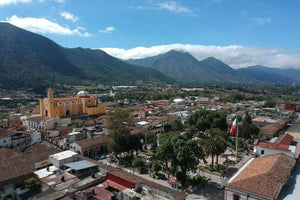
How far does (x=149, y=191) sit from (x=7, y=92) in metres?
114

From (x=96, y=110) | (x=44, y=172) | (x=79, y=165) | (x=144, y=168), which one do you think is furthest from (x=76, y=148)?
(x=96, y=110)

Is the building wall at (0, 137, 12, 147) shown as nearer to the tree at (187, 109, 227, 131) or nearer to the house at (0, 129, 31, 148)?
the house at (0, 129, 31, 148)

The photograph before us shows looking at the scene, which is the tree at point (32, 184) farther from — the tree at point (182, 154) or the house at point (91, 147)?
the tree at point (182, 154)

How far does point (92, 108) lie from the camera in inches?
1957

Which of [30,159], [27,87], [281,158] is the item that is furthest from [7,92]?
[281,158]

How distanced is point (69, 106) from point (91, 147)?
23.2 metres

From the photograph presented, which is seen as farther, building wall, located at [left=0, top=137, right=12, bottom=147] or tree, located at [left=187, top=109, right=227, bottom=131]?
tree, located at [left=187, top=109, right=227, bottom=131]

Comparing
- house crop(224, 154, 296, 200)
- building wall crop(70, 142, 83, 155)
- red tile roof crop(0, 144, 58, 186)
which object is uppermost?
house crop(224, 154, 296, 200)

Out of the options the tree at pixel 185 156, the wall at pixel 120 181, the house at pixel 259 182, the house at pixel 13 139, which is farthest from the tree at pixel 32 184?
the house at pixel 259 182

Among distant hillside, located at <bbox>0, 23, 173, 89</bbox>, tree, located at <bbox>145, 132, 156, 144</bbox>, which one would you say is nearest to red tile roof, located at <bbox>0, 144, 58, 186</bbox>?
tree, located at <bbox>145, 132, 156, 144</bbox>

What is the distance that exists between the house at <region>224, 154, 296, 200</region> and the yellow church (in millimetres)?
37882

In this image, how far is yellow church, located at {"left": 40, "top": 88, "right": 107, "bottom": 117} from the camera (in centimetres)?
4372

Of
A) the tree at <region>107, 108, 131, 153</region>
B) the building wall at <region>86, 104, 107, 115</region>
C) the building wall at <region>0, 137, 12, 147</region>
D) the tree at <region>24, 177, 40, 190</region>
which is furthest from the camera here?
the building wall at <region>86, 104, 107, 115</region>

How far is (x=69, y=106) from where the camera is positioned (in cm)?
4741
